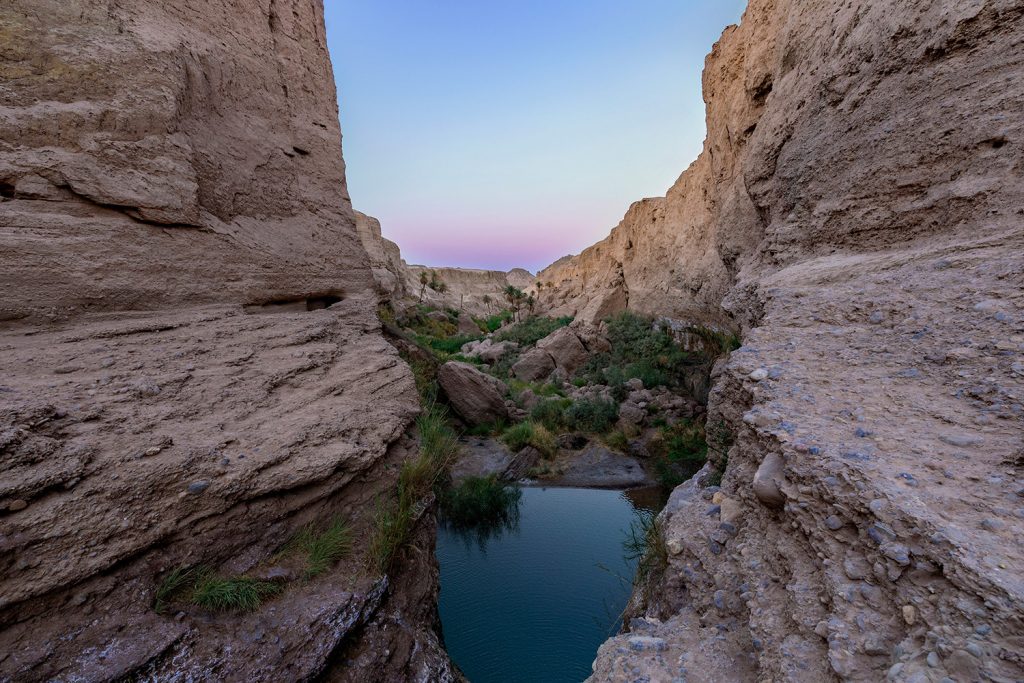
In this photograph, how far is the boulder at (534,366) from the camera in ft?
56.6

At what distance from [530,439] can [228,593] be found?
26.4 ft

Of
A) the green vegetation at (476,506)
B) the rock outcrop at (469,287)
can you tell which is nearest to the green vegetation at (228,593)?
the green vegetation at (476,506)

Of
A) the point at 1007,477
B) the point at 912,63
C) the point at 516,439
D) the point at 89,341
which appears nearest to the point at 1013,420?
the point at 1007,477

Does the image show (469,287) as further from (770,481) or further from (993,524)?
(993,524)

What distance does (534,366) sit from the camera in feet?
57.4

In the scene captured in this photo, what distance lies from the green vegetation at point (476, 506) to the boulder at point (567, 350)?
1008cm

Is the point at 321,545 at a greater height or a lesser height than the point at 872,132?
lesser

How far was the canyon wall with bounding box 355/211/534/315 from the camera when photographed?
1250 inches

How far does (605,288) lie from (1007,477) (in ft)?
74.0

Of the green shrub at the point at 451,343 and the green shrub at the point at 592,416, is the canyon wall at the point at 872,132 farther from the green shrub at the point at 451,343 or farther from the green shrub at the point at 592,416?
the green shrub at the point at 451,343

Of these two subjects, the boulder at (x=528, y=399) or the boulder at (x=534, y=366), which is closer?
the boulder at (x=528, y=399)

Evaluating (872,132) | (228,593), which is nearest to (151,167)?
(228,593)

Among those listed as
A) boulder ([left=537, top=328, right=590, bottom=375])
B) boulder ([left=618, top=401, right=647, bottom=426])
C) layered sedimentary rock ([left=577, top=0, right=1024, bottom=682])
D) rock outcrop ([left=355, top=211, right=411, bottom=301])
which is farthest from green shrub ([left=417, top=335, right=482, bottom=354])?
layered sedimentary rock ([left=577, top=0, right=1024, bottom=682])

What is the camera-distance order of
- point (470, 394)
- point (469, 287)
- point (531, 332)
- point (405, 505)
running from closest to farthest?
point (405, 505) < point (470, 394) < point (531, 332) < point (469, 287)
